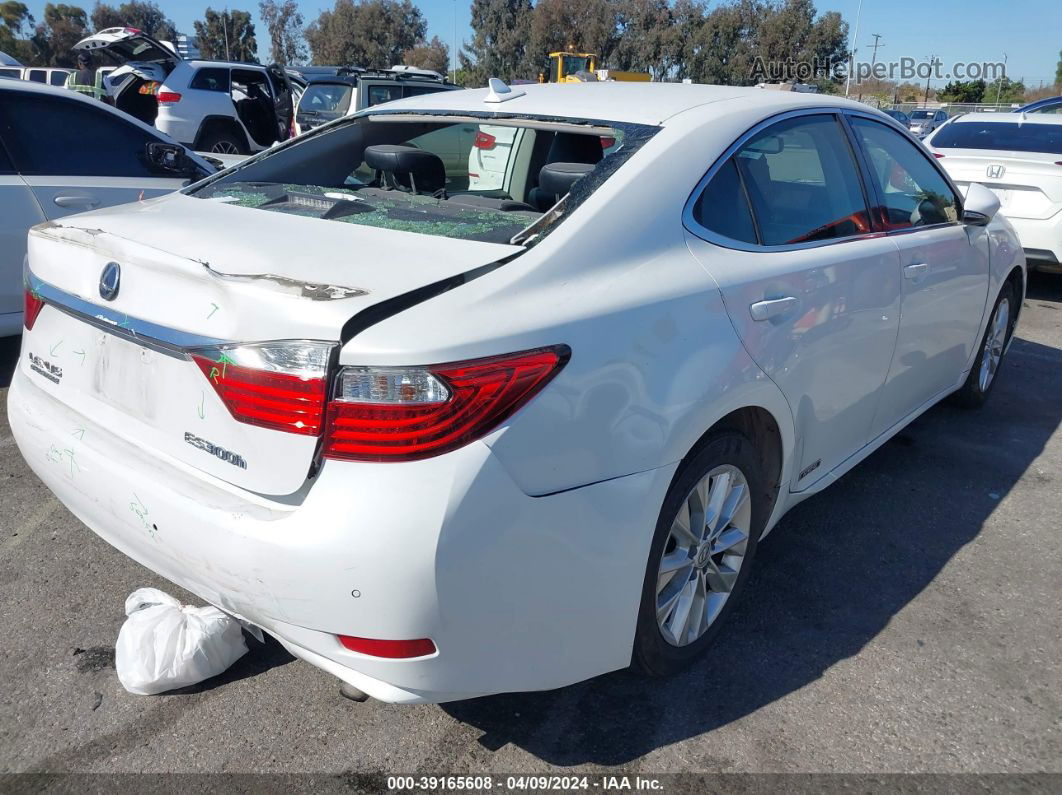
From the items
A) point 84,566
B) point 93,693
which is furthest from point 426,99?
point 93,693

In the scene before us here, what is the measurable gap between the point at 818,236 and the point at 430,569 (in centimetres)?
188

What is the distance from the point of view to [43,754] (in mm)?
2229

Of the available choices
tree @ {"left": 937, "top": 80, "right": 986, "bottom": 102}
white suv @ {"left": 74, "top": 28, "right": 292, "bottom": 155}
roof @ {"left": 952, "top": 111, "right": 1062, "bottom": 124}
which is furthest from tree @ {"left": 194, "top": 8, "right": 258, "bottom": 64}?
roof @ {"left": 952, "top": 111, "right": 1062, "bottom": 124}

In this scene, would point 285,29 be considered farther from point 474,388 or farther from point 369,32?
point 474,388

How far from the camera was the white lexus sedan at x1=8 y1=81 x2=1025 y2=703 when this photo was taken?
178 cm

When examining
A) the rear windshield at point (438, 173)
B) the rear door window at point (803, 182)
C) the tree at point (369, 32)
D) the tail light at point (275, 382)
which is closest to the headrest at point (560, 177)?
the rear windshield at point (438, 173)

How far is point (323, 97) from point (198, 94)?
192 centimetres

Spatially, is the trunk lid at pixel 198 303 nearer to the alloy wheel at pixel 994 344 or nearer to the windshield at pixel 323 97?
the alloy wheel at pixel 994 344

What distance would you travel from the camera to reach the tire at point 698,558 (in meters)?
2.27

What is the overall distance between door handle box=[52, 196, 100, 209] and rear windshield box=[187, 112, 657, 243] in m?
2.16

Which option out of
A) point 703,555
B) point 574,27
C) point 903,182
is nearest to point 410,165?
point 703,555

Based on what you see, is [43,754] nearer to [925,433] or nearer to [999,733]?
[999,733]

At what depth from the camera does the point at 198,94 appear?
1311cm

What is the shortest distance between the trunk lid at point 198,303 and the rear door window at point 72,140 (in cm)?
285
